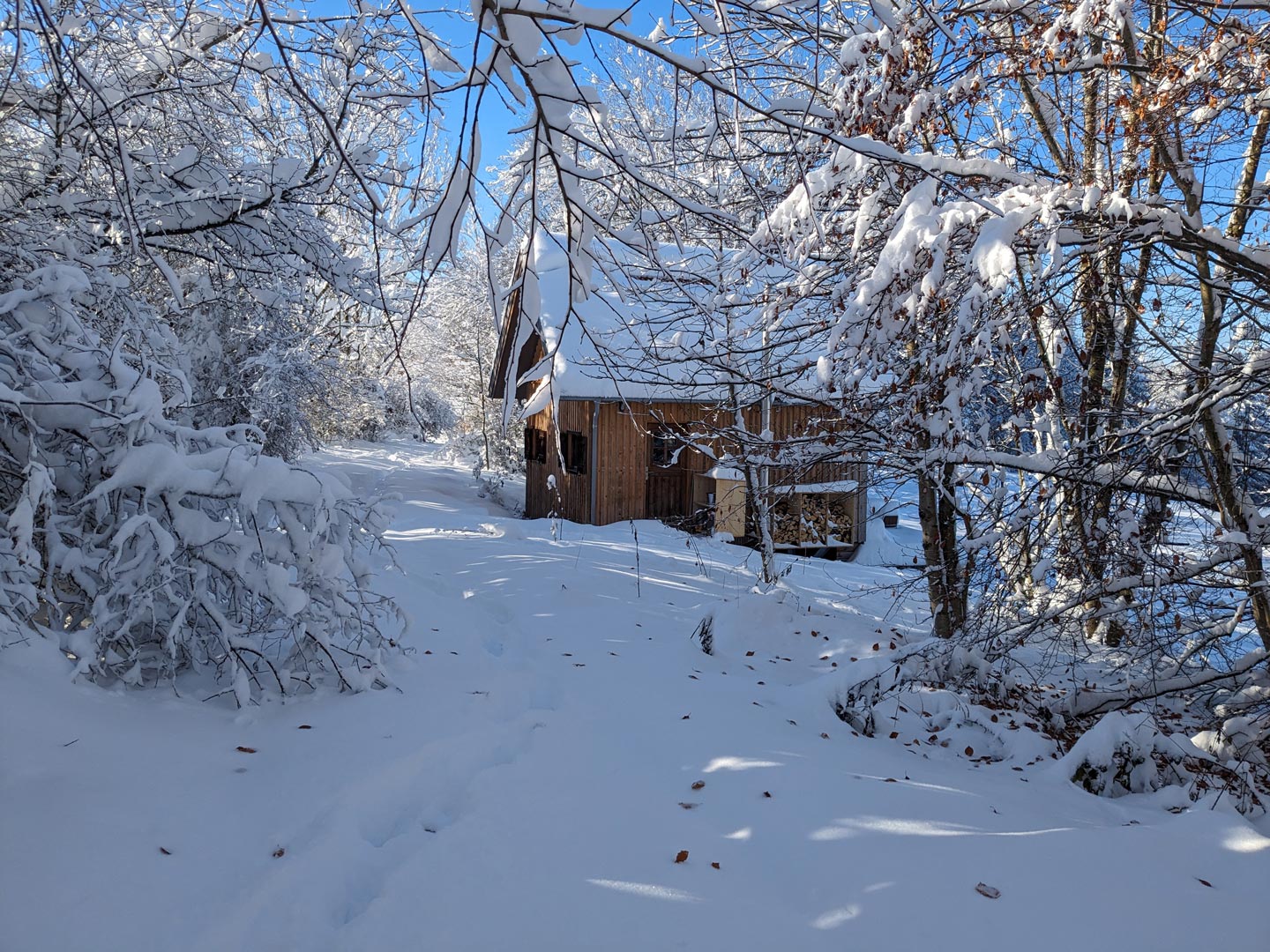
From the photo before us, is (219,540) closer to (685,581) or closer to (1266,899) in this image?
(1266,899)

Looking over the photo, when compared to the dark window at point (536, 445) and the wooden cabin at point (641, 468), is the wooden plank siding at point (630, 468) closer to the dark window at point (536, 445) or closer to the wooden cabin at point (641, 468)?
the wooden cabin at point (641, 468)

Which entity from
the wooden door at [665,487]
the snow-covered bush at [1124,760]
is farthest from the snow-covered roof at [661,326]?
the snow-covered bush at [1124,760]

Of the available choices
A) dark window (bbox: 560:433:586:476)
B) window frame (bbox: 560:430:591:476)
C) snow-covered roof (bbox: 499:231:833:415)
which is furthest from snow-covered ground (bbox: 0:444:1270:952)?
dark window (bbox: 560:433:586:476)

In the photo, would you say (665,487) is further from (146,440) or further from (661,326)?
(146,440)

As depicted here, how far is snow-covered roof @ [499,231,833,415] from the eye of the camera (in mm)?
1595

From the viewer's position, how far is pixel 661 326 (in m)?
7.91

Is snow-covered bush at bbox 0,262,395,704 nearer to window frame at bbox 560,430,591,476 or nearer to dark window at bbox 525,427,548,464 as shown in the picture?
window frame at bbox 560,430,591,476

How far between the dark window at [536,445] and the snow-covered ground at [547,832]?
1185cm

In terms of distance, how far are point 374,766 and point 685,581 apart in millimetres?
5219

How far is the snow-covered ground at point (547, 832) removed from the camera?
2.17m

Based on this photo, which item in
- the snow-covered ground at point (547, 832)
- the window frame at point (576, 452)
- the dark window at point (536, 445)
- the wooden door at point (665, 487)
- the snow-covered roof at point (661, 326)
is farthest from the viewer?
the dark window at point (536, 445)

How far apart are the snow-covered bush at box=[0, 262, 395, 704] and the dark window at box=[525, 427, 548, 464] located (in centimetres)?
1200

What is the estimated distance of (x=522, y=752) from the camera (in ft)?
11.0

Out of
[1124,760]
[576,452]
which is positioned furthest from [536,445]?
[1124,760]
